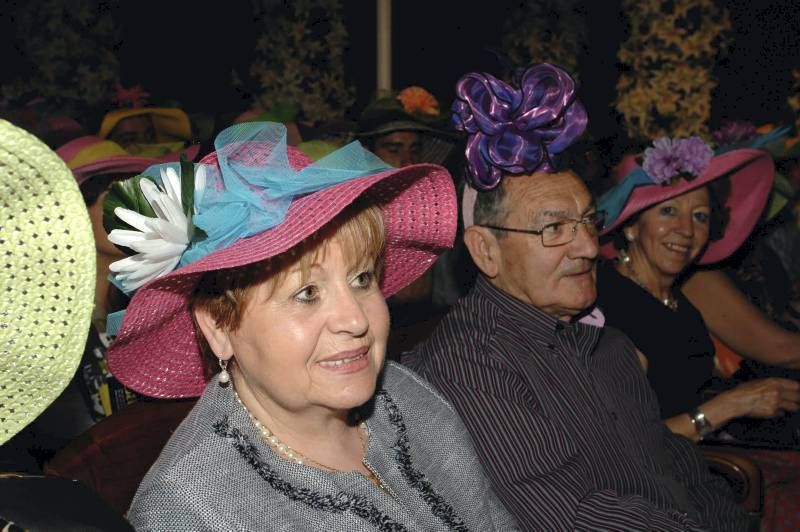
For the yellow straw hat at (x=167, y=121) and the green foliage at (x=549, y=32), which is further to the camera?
the green foliage at (x=549, y=32)

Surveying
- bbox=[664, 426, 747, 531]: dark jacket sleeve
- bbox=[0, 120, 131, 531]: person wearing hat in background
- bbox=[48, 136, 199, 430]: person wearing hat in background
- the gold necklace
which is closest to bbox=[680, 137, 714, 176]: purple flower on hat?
the gold necklace

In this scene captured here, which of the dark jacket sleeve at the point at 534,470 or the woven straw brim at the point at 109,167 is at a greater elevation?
the woven straw brim at the point at 109,167

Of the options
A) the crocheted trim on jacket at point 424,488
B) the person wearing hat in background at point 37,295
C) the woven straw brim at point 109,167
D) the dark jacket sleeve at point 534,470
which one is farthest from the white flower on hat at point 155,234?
the woven straw brim at point 109,167

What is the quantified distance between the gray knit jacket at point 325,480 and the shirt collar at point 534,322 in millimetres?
432

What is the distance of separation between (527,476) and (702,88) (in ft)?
11.2

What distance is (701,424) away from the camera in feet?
9.80

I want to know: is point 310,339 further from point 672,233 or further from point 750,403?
point 672,233

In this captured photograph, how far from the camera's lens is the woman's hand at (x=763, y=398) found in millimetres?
3072

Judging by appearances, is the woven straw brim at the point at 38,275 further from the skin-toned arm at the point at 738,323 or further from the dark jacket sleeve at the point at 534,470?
the skin-toned arm at the point at 738,323

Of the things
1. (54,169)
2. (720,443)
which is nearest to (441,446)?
(54,169)

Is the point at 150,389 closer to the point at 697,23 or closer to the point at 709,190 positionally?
the point at 709,190

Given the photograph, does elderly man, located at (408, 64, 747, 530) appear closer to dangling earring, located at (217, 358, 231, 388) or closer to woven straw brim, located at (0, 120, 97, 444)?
dangling earring, located at (217, 358, 231, 388)

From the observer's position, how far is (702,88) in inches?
189

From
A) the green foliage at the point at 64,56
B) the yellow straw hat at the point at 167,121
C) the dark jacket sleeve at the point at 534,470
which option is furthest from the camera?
the green foliage at the point at 64,56
